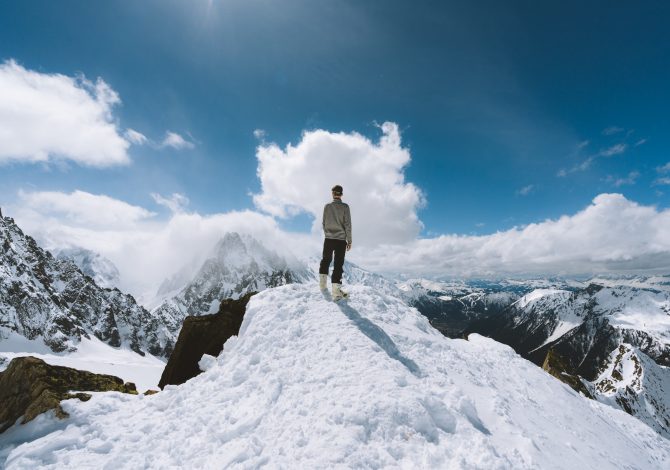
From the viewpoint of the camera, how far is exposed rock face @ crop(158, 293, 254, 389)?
51.5ft

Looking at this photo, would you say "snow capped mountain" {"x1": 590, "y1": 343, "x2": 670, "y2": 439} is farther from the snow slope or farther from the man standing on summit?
the man standing on summit

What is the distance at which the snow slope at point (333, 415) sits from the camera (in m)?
7.31

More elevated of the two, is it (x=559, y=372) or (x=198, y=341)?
(x=198, y=341)

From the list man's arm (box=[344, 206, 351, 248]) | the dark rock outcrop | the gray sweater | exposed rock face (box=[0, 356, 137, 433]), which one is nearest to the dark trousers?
the gray sweater

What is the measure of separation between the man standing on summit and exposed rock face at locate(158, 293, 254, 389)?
16.8 feet

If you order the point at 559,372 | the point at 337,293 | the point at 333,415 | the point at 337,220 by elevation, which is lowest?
the point at 559,372

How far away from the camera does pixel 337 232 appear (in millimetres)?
14977

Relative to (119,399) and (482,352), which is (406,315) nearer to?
(482,352)

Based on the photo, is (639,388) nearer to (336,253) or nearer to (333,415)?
(336,253)

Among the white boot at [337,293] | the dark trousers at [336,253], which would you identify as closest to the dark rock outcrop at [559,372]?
the white boot at [337,293]

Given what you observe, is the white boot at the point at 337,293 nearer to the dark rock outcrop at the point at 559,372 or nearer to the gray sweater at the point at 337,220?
the gray sweater at the point at 337,220

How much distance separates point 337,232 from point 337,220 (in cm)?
53

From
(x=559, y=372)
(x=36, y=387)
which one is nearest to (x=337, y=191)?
(x=36, y=387)

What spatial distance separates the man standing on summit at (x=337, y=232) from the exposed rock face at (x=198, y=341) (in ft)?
16.8
